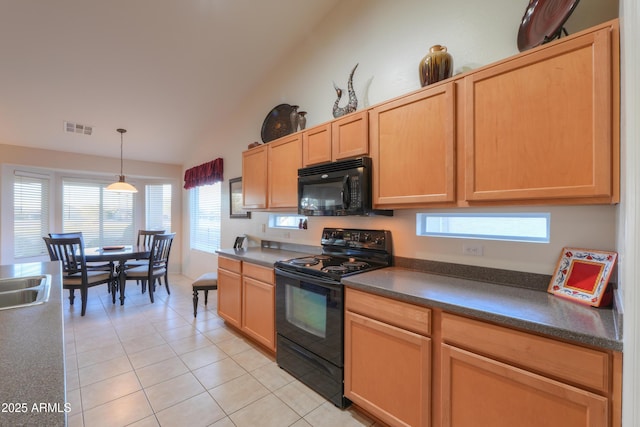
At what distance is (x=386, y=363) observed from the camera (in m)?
1.61

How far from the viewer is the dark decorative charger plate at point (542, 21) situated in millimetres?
1320

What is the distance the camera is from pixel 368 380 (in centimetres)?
170

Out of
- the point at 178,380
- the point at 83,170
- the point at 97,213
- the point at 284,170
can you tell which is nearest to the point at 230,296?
the point at 178,380

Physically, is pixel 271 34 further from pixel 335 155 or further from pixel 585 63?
pixel 585 63

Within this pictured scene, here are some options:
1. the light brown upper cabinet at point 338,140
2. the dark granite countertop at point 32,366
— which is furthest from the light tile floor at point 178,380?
the light brown upper cabinet at point 338,140

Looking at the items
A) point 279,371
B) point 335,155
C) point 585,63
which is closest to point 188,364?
point 279,371

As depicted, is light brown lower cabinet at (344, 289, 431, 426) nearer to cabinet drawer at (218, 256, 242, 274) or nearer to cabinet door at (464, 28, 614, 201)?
cabinet door at (464, 28, 614, 201)

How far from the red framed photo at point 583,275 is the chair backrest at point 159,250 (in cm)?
450

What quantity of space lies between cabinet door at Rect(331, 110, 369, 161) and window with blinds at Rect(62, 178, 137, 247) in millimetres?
5455

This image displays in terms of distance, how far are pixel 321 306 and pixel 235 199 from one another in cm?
261

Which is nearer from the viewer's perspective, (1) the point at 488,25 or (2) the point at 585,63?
(2) the point at 585,63

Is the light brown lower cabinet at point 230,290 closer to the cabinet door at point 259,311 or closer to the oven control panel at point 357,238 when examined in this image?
Answer: the cabinet door at point 259,311

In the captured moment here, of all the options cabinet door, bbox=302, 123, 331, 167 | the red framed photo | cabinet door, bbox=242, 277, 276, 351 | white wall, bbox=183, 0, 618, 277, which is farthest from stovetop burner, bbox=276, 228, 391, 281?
the red framed photo

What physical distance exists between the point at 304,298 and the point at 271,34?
9.20ft
